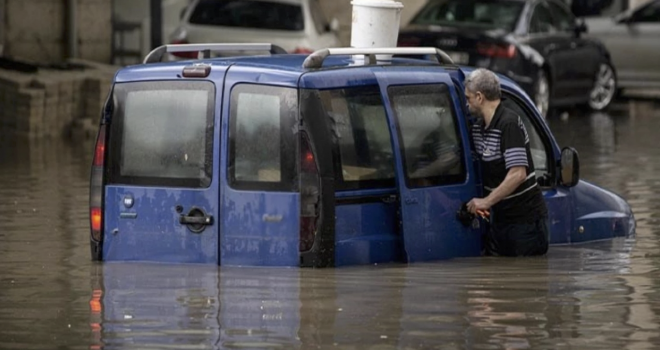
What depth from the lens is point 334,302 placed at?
9914 mm

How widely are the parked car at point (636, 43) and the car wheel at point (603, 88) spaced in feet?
4.55

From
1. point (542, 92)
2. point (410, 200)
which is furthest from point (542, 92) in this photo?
point (410, 200)

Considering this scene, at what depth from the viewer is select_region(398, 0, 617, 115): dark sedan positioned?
79.2ft

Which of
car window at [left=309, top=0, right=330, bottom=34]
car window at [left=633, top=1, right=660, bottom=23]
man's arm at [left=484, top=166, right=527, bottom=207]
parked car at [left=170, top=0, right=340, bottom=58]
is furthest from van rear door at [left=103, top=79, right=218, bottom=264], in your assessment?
car window at [left=633, top=1, right=660, bottom=23]

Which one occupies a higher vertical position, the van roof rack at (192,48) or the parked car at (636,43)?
the van roof rack at (192,48)

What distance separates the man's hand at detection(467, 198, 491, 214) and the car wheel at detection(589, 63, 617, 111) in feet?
55.2

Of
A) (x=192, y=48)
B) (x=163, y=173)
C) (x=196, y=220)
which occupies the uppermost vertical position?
(x=192, y=48)

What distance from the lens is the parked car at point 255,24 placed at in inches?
972

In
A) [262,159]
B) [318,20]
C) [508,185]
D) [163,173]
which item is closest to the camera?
[262,159]

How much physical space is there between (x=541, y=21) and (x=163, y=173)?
15736 mm

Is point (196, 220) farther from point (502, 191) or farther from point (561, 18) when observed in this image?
point (561, 18)

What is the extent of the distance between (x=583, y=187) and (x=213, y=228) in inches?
112

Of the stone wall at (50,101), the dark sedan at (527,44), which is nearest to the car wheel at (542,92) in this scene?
the dark sedan at (527,44)

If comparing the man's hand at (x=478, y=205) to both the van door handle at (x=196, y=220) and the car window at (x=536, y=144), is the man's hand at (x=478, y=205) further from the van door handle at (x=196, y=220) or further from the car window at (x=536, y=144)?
the van door handle at (x=196, y=220)
